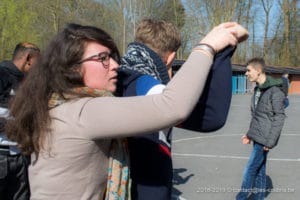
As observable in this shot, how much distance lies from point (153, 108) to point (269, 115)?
13.2ft

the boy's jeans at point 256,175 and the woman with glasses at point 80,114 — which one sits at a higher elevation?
the woman with glasses at point 80,114

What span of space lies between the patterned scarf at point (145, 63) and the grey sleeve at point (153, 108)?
1.06 ft

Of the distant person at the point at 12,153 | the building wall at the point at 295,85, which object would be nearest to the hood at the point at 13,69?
the distant person at the point at 12,153

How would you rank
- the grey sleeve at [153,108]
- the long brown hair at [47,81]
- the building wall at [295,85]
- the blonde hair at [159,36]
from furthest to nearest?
the building wall at [295,85]
the blonde hair at [159,36]
the long brown hair at [47,81]
the grey sleeve at [153,108]

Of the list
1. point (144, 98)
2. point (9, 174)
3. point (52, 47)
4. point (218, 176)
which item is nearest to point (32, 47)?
point (9, 174)

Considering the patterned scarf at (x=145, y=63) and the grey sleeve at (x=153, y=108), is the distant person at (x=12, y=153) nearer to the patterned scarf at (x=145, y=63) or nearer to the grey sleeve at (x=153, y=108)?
the patterned scarf at (x=145, y=63)

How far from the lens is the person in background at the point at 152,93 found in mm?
1407

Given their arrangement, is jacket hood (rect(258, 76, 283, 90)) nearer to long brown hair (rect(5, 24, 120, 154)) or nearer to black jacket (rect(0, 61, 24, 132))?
black jacket (rect(0, 61, 24, 132))

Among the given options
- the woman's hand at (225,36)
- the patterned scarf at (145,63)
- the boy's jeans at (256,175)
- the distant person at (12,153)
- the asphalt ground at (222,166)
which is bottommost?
the asphalt ground at (222,166)

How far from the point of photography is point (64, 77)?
4.77ft

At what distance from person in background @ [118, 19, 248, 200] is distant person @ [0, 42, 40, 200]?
2.36 metres

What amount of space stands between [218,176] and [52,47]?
5705mm

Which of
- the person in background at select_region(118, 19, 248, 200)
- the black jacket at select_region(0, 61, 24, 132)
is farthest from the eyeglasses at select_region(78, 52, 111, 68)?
the black jacket at select_region(0, 61, 24, 132)

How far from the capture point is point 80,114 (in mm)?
1354
